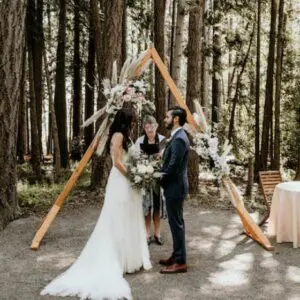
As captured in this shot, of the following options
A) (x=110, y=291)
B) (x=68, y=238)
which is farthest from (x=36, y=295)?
(x=68, y=238)

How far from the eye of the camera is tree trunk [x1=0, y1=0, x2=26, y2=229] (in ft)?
30.7

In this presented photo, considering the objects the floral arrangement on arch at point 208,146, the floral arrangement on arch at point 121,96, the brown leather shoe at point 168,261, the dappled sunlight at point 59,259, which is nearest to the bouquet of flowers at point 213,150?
the floral arrangement on arch at point 208,146

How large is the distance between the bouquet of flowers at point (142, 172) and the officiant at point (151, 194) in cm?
130

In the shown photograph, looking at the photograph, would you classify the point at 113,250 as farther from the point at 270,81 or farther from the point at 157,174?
the point at 270,81

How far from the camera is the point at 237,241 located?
861 centimetres

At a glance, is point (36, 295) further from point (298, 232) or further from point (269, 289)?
point (298, 232)

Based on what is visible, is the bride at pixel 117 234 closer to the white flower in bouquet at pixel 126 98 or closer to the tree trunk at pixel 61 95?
the white flower in bouquet at pixel 126 98

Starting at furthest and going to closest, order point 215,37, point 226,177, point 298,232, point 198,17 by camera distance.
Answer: point 215,37, point 198,17, point 226,177, point 298,232

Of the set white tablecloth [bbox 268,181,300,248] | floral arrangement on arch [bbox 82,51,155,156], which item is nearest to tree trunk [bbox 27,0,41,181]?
floral arrangement on arch [bbox 82,51,155,156]

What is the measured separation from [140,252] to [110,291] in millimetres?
1182

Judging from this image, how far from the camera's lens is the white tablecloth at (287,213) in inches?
322

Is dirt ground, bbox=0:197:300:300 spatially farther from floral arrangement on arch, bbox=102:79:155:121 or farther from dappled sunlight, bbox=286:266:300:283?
floral arrangement on arch, bbox=102:79:155:121

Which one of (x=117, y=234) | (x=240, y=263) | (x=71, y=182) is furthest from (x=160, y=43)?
(x=117, y=234)

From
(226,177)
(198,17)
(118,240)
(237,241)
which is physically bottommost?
(237,241)
